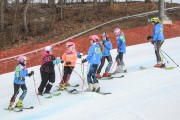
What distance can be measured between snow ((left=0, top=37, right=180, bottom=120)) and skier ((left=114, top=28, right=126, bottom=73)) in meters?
0.52

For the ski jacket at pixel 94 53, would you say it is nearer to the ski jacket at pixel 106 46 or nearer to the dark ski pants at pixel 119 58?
the ski jacket at pixel 106 46

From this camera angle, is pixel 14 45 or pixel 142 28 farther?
pixel 14 45

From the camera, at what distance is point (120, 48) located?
657 inches

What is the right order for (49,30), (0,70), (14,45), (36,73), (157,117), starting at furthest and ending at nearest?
(49,30), (14,45), (0,70), (36,73), (157,117)

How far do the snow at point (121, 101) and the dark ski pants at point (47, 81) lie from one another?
41cm

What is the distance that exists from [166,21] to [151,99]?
48.5 ft

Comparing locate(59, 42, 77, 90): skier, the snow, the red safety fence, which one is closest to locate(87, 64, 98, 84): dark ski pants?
the snow

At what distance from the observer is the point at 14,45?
95.8ft

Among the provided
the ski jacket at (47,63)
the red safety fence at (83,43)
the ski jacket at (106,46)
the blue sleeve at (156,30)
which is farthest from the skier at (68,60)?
the red safety fence at (83,43)

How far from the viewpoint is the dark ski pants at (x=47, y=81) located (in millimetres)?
14384

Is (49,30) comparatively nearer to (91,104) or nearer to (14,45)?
(14,45)

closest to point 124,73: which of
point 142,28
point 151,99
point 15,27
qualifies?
point 151,99

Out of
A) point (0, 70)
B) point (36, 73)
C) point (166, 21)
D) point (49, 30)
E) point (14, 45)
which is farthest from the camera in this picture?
point (49, 30)

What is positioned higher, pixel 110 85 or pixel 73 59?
pixel 73 59
